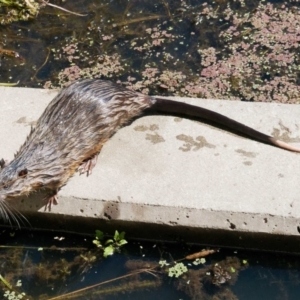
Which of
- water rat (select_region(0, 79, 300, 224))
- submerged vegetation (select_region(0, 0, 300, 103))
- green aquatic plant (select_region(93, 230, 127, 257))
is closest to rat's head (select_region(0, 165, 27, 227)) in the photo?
water rat (select_region(0, 79, 300, 224))

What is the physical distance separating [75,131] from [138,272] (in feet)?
3.52

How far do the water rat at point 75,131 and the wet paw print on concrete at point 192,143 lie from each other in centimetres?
19

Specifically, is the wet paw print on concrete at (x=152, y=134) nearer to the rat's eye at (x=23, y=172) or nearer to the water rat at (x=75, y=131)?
the water rat at (x=75, y=131)

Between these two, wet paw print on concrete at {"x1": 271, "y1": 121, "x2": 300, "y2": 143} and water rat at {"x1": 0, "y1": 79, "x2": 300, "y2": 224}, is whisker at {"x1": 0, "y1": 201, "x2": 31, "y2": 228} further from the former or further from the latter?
wet paw print on concrete at {"x1": 271, "y1": 121, "x2": 300, "y2": 143}

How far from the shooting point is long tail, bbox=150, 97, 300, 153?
15.1 ft

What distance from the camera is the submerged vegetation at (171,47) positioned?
5660 mm

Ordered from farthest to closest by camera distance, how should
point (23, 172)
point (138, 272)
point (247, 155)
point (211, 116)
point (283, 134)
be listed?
point (211, 116) < point (283, 134) < point (247, 155) < point (23, 172) < point (138, 272)

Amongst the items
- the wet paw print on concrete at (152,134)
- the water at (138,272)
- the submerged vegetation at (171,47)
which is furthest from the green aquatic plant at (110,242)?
the submerged vegetation at (171,47)

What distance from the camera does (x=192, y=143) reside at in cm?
473

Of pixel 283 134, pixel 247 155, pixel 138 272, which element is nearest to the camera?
pixel 138 272

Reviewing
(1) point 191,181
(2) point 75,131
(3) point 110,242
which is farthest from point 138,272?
(2) point 75,131

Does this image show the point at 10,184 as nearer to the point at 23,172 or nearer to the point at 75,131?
the point at 23,172

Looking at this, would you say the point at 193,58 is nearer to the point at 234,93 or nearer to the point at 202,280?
the point at 234,93

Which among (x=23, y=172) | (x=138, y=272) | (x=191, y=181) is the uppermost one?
(x=23, y=172)
